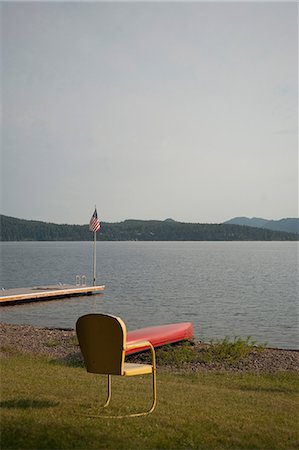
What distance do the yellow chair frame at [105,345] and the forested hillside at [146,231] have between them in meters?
157

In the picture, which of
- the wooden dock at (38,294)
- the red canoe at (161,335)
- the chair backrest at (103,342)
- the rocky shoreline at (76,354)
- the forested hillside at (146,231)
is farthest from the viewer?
the forested hillside at (146,231)

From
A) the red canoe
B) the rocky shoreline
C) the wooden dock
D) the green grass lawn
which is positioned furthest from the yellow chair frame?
the wooden dock

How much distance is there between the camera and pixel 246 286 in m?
39.3

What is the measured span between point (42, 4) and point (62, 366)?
261 inches

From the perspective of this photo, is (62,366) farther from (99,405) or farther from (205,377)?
(99,405)

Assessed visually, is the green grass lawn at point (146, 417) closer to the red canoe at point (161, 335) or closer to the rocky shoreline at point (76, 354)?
the rocky shoreline at point (76, 354)

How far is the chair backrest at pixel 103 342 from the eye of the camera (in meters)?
5.05

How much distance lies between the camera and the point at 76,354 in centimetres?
1025

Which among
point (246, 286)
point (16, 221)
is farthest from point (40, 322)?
point (16, 221)

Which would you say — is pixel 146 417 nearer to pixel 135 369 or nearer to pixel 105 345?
pixel 135 369

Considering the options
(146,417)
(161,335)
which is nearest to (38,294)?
(161,335)

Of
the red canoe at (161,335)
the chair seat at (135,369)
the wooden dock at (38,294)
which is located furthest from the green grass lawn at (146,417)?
the wooden dock at (38,294)

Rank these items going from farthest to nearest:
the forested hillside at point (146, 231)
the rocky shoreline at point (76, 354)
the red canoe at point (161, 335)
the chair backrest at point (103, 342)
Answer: the forested hillside at point (146, 231), the red canoe at point (161, 335), the rocky shoreline at point (76, 354), the chair backrest at point (103, 342)

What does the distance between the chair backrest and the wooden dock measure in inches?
818
